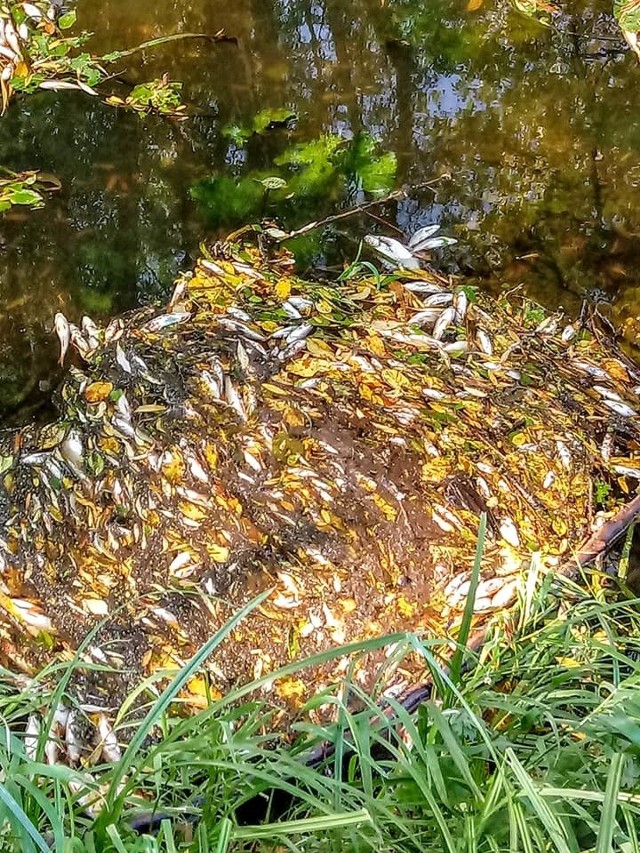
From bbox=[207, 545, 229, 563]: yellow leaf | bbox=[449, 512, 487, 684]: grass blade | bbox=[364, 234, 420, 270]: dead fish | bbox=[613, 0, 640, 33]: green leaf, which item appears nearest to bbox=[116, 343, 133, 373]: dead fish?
bbox=[207, 545, 229, 563]: yellow leaf

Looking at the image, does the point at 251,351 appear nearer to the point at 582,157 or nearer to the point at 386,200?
the point at 386,200

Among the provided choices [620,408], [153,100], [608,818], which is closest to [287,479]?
[620,408]

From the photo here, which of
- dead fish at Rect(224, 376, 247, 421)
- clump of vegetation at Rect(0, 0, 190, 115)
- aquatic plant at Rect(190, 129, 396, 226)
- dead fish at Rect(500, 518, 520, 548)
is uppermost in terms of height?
clump of vegetation at Rect(0, 0, 190, 115)

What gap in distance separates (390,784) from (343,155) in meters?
2.56

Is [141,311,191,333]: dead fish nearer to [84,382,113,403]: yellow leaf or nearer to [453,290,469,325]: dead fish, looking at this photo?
[84,382,113,403]: yellow leaf

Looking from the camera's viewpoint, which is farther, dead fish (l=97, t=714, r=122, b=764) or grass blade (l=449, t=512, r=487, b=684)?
dead fish (l=97, t=714, r=122, b=764)

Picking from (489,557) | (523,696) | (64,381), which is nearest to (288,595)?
(489,557)

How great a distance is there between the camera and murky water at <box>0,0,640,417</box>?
279cm

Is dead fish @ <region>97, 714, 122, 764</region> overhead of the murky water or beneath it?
beneath

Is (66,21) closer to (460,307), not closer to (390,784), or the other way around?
(460,307)

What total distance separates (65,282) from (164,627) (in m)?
1.49

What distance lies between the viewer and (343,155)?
3035mm

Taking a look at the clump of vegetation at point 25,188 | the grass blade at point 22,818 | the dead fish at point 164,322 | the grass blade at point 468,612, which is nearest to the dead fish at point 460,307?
the dead fish at point 164,322

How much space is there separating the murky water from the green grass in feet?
5.32
